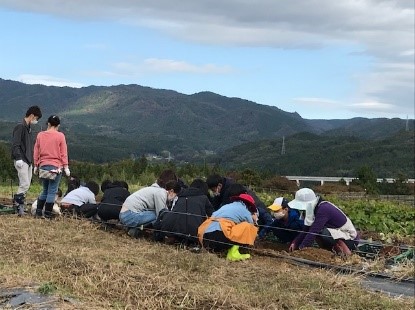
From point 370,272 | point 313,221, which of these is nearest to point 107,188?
point 313,221

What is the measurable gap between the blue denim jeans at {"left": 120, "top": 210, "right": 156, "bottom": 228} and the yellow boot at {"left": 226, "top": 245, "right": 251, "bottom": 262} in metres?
1.39

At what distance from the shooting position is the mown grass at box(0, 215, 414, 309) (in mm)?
4254

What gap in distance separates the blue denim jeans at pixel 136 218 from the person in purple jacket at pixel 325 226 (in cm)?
191

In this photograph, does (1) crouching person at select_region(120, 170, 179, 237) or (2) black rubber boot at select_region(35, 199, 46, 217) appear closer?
(1) crouching person at select_region(120, 170, 179, 237)

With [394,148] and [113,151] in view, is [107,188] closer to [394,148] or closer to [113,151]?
[394,148]

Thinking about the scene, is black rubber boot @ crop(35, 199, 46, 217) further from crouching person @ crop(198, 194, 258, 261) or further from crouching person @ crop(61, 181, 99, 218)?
crouching person @ crop(198, 194, 258, 261)

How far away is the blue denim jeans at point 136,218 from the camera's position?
8023 mm

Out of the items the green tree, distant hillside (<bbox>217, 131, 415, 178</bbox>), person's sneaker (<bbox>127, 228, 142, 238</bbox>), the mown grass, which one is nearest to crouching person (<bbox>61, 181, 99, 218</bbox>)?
person's sneaker (<bbox>127, 228, 142, 238</bbox>)

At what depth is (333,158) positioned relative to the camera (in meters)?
107

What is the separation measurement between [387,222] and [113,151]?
137 metres

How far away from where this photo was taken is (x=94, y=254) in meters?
5.73

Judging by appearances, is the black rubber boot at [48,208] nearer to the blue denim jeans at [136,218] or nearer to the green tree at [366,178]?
the blue denim jeans at [136,218]

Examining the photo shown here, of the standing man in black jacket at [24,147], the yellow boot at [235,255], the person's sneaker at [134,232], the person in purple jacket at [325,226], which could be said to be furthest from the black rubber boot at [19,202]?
the person in purple jacket at [325,226]

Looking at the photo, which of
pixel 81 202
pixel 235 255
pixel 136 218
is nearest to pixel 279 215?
pixel 235 255
